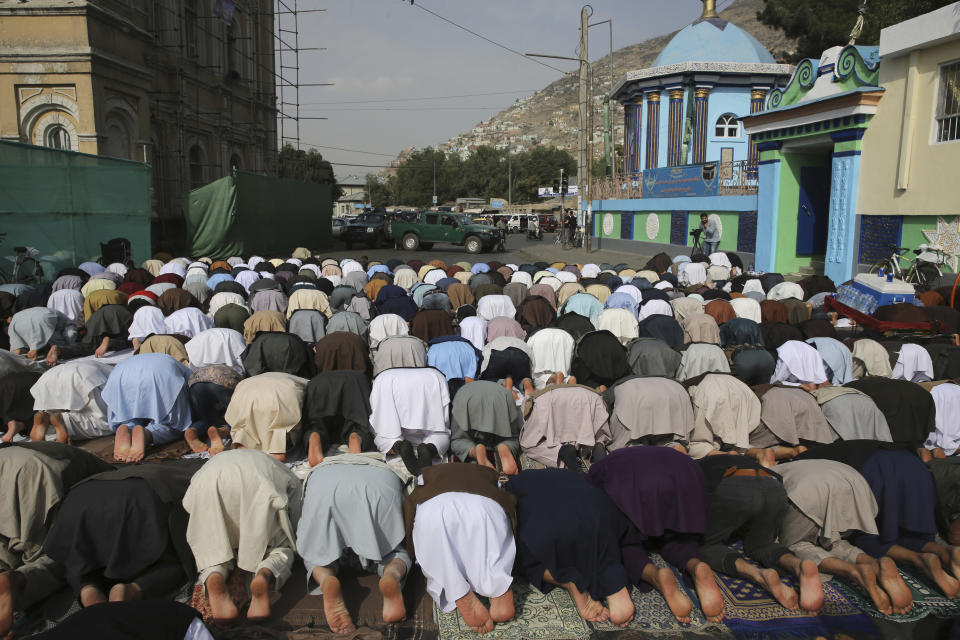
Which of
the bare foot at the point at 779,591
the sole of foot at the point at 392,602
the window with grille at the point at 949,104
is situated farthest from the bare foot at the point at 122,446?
the window with grille at the point at 949,104

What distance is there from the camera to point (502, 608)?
3.73 meters

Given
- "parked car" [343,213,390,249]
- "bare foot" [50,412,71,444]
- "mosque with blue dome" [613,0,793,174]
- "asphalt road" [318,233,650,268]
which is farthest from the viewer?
"parked car" [343,213,390,249]

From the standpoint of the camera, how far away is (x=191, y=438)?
19.7 feet

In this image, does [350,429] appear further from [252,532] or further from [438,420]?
[252,532]

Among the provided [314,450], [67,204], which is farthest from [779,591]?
[67,204]

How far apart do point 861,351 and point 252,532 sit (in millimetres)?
6487

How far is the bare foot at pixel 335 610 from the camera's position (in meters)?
3.62

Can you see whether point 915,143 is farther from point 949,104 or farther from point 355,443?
point 355,443

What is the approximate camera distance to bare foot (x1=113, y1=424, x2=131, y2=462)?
19.0 feet

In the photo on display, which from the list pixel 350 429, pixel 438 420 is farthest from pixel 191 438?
pixel 438 420

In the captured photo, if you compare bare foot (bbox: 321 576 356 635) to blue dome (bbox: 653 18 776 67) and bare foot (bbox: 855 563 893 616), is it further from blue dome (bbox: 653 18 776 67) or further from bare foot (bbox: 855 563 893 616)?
blue dome (bbox: 653 18 776 67)

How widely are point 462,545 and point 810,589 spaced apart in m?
1.93

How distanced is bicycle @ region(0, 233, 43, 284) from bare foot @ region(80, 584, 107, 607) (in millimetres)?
11050

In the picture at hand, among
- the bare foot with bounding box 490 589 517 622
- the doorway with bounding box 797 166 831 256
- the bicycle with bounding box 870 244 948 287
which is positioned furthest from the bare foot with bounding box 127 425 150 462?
the doorway with bounding box 797 166 831 256
